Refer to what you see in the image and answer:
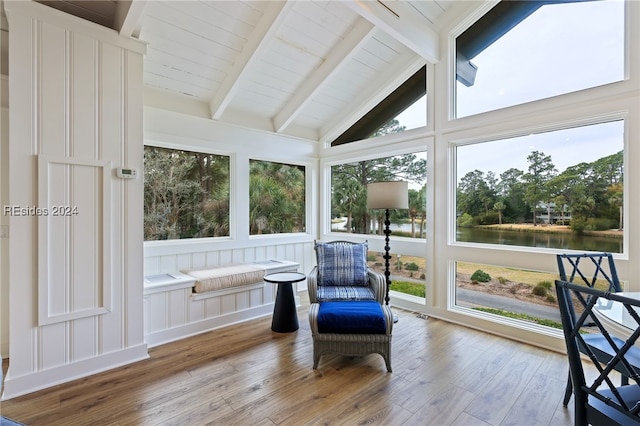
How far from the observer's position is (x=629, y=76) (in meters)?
2.45

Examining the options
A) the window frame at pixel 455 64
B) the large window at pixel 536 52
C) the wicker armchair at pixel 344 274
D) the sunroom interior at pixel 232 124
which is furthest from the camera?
the wicker armchair at pixel 344 274

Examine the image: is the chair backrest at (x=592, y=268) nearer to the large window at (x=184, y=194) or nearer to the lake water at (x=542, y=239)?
the lake water at (x=542, y=239)

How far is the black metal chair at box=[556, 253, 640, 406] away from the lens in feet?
5.91

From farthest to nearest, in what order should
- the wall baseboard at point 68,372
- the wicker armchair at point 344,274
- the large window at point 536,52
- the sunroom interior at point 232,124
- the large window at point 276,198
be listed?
1. the large window at point 276,198
2. the wicker armchair at point 344,274
3. the large window at point 536,52
4. the sunroom interior at point 232,124
5. the wall baseboard at point 68,372

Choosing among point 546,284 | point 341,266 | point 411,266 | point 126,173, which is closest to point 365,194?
point 411,266

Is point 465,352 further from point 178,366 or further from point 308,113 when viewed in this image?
point 308,113

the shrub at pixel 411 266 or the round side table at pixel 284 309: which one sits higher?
the shrub at pixel 411 266

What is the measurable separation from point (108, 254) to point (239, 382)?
4.94ft

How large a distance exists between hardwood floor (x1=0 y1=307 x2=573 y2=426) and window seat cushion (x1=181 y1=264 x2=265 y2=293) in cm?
57

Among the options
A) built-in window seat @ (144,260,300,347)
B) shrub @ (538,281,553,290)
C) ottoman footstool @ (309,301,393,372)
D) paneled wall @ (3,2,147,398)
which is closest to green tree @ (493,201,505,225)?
shrub @ (538,281,553,290)

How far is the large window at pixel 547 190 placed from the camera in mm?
2613

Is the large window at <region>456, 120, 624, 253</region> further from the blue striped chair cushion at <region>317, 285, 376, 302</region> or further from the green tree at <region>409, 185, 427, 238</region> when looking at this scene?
the blue striped chair cushion at <region>317, 285, 376, 302</region>

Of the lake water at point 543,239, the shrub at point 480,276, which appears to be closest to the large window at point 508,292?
the shrub at point 480,276

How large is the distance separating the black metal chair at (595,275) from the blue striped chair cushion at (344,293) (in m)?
1.55
